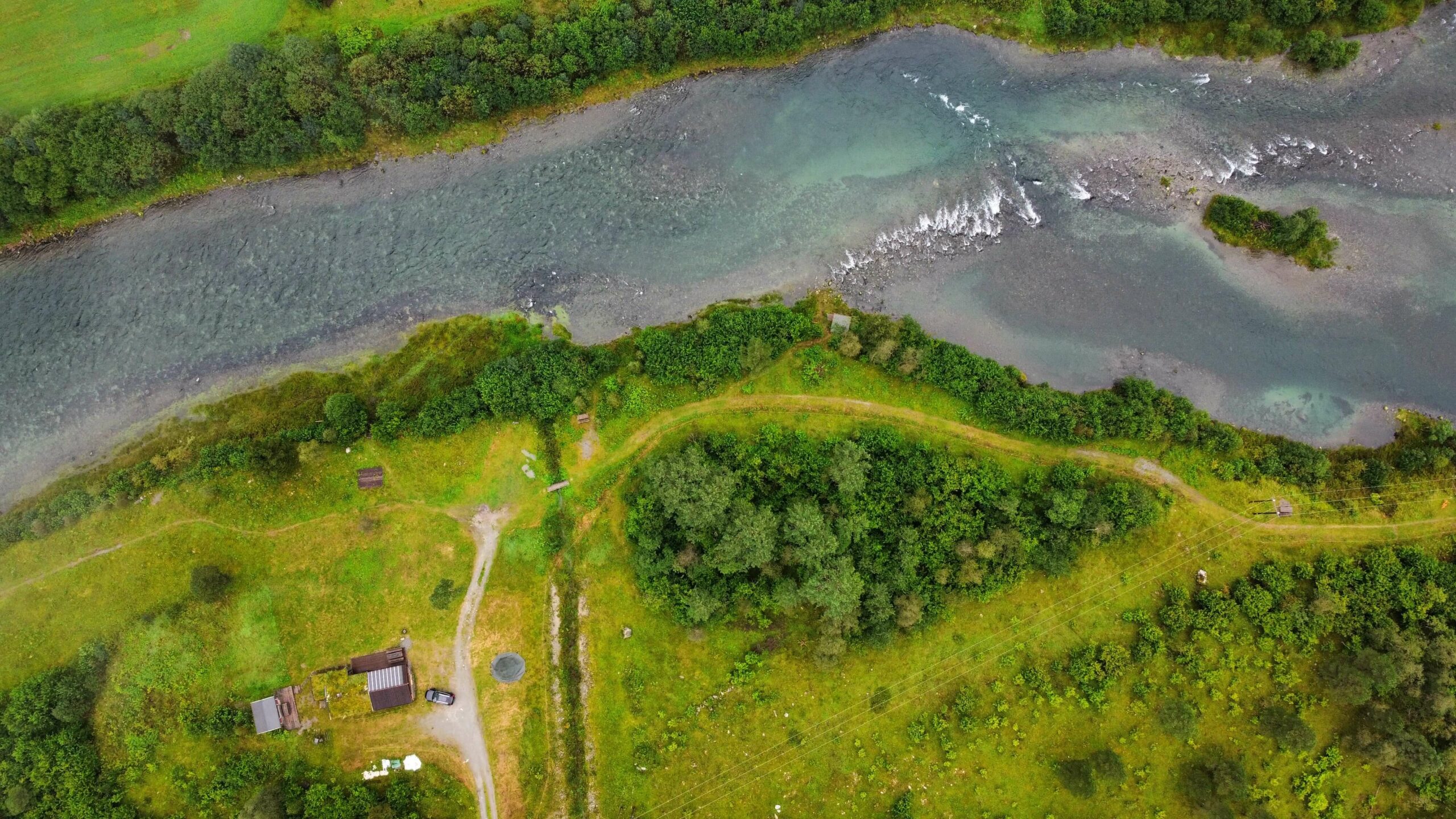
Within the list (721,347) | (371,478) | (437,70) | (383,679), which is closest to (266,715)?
(383,679)

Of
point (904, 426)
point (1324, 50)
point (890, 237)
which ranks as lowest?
point (904, 426)

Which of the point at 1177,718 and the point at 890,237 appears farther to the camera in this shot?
the point at 890,237

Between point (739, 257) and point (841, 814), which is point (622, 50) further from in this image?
point (841, 814)

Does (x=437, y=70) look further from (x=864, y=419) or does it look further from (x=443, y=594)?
(x=864, y=419)

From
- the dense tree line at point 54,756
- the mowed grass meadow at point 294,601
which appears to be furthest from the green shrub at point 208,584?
the dense tree line at point 54,756

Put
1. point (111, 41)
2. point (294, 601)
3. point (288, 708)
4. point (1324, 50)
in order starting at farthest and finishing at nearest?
point (111, 41), point (1324, 50), point (294, 601), point (288, 708)

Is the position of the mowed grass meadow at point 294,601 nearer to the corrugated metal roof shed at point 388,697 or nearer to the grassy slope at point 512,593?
the grassy slope at point 512,593

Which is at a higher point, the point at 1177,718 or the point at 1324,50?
the point at 1324,50

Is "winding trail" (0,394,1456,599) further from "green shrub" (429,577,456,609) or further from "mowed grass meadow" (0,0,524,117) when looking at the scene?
"mowed grass meadow" (0,0,524,117)
